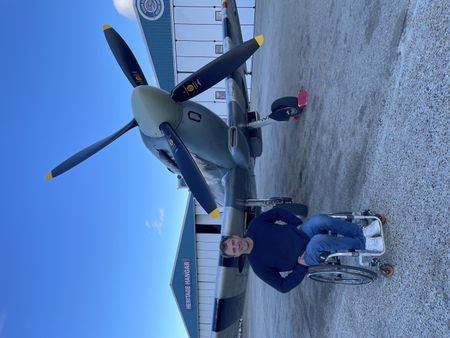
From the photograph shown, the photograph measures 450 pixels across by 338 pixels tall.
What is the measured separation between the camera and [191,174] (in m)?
5.28

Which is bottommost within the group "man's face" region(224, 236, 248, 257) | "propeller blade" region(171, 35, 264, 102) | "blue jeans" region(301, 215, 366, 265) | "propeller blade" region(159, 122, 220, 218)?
"man's face" region(224, 236, 248, 257)

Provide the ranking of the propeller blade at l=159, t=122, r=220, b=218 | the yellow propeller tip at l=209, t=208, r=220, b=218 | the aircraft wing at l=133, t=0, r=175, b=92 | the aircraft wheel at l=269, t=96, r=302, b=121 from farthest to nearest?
1. the aircraft wing at l=133, t=0, r=175, b=92
2. the aircraft wheel at l=269, t=96, r=302, b=121
3. the propeller blade at l=159, t=122, r=220, b=218
4. the yellow propeller tip at l=209, t=208, r=220, b=218

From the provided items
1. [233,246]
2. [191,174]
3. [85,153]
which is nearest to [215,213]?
[191,174]

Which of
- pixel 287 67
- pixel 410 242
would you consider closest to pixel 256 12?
pixel 287 67

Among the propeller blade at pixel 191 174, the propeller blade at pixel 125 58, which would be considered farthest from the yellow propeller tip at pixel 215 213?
the propeller blade at pixel 125 58

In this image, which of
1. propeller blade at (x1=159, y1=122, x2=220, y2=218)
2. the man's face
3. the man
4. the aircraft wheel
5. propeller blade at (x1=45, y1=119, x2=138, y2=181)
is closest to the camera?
the man

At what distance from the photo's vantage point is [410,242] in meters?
2.59

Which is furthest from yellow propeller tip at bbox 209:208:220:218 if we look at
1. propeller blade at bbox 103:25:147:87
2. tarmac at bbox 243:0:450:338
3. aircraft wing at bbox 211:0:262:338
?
propeller blade at bbox 103:25:147:87

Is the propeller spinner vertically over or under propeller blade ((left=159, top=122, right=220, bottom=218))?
over

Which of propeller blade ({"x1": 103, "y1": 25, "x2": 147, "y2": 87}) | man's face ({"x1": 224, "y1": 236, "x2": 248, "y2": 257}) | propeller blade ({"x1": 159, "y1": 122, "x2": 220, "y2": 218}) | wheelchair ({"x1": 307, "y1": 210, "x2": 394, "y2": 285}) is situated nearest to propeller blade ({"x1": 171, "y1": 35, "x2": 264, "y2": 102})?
propeller blade ({"x1": 159, "y1": 122, "x2": 220, "y2": 218})

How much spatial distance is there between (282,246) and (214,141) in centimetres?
264

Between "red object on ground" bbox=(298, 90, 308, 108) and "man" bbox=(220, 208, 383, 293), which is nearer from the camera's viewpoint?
"man" bbox=(220, 208, 383, 293)

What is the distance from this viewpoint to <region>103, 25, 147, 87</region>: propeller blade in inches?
254

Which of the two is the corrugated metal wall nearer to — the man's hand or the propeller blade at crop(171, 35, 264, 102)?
the propeller blade at crop(171, 35, 264, 102)
